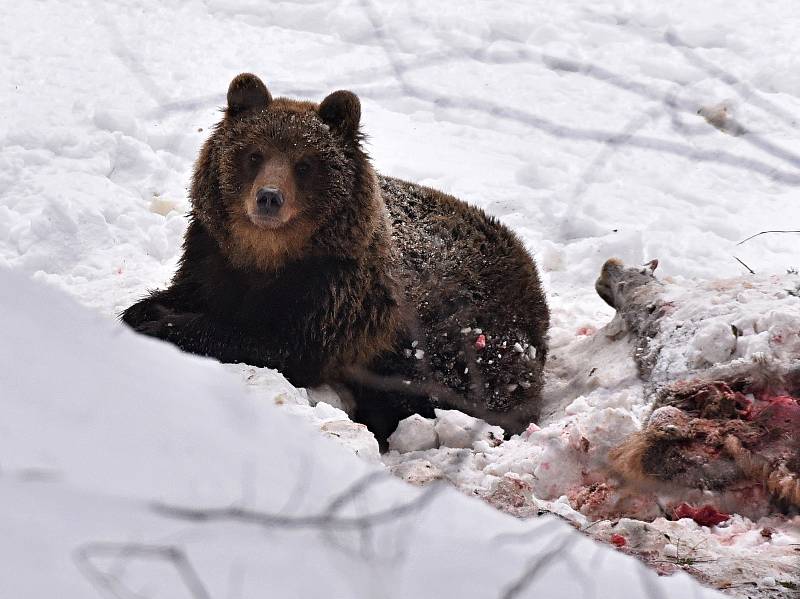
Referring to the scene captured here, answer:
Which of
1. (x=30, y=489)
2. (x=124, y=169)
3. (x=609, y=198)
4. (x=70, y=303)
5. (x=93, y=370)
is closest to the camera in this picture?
(x=30, y=489)

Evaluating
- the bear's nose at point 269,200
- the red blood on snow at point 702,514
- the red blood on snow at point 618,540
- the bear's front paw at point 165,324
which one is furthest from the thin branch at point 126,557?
the bear's front paw at point 165,324

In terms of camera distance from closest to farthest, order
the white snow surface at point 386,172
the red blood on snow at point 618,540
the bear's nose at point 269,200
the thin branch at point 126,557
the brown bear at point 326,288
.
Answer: the thin branch at point 126,557
the white snow surface at point 386,172
the red blood on snow at point 618,540
the bear's nose at point 269,200
the brown bear at point 326,288

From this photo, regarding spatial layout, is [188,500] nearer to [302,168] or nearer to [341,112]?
[302,168]

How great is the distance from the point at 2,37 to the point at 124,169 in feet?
8.98

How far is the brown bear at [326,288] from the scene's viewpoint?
18.6 ft

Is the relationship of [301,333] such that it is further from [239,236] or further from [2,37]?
[2,37]

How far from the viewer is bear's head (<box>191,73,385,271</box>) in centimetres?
567

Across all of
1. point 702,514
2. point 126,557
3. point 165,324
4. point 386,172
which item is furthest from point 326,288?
point 126,557

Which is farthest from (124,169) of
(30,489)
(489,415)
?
(30,489)

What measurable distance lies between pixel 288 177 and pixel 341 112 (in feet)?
1.77

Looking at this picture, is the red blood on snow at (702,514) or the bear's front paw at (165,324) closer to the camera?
the red blood on snow at (702,514)

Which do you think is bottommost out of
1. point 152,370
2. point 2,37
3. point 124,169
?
point 124,169

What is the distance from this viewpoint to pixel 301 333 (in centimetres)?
569

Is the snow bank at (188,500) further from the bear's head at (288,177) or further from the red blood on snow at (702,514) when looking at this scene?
the bear's head at (288,177)
